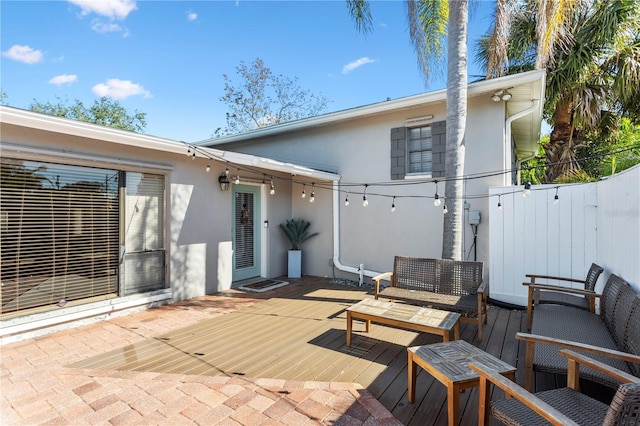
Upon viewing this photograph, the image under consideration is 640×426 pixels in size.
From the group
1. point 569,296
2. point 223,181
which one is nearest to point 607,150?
point 569,296

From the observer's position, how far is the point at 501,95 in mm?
5781

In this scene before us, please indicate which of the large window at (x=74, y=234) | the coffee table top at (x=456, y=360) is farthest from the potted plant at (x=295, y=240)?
the coffee table top at (x=456, y=360)

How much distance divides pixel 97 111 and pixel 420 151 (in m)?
23.1

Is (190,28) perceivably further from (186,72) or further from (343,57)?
(343,57)

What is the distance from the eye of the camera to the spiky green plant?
7943mm

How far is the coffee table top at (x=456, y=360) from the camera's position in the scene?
7.66 feet

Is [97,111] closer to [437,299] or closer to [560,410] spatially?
[437,299]

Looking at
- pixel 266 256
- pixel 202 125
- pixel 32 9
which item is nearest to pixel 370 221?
pixel 266 256

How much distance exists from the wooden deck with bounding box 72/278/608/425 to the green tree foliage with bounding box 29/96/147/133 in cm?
2117

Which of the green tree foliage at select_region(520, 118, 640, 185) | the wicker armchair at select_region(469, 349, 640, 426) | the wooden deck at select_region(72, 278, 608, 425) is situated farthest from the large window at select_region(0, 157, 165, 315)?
the green tree foliage at select_region(520, 118, 640, 185)

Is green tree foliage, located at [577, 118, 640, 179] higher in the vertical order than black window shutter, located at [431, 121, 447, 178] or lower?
higher

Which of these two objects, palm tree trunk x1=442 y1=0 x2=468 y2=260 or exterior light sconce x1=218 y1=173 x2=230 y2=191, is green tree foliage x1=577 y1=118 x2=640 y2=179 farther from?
exterior light sconce x1=218 y1=173 x2=230 y2=191

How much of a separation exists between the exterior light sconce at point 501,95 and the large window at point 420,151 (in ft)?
4.15

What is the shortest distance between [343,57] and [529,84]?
357 inches
